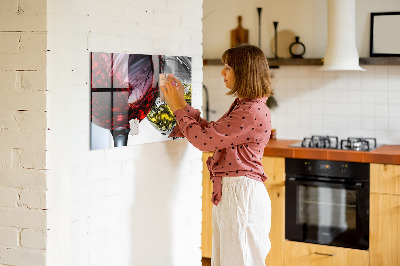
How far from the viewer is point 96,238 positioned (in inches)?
101

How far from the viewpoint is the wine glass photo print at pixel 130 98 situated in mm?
2508

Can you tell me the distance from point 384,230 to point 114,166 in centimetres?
227

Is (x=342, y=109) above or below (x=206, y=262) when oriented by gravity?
above

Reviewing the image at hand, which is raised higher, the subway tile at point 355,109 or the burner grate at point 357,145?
the subway tile at point 355,109

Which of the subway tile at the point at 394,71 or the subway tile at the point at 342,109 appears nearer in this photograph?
the subway tile at the point at 394,71

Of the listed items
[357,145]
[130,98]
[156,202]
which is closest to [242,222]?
[156,202]

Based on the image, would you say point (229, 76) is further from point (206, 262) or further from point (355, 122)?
point (206, 262)

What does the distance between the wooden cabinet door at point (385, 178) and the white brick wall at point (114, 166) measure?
1.45 m

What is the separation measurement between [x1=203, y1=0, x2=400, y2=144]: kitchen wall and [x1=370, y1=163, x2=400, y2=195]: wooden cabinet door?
71 cm

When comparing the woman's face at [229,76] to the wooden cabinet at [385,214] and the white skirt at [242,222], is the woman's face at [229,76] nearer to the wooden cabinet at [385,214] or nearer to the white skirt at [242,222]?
the white skirt at [242,222]

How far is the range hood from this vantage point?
4.54 metres

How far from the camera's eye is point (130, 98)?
2.72 metres

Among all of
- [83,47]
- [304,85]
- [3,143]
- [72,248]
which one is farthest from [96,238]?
[304,85]

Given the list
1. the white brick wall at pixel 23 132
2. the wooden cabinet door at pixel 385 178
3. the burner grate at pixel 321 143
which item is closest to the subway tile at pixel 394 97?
the burner grate at pixel 321 143
